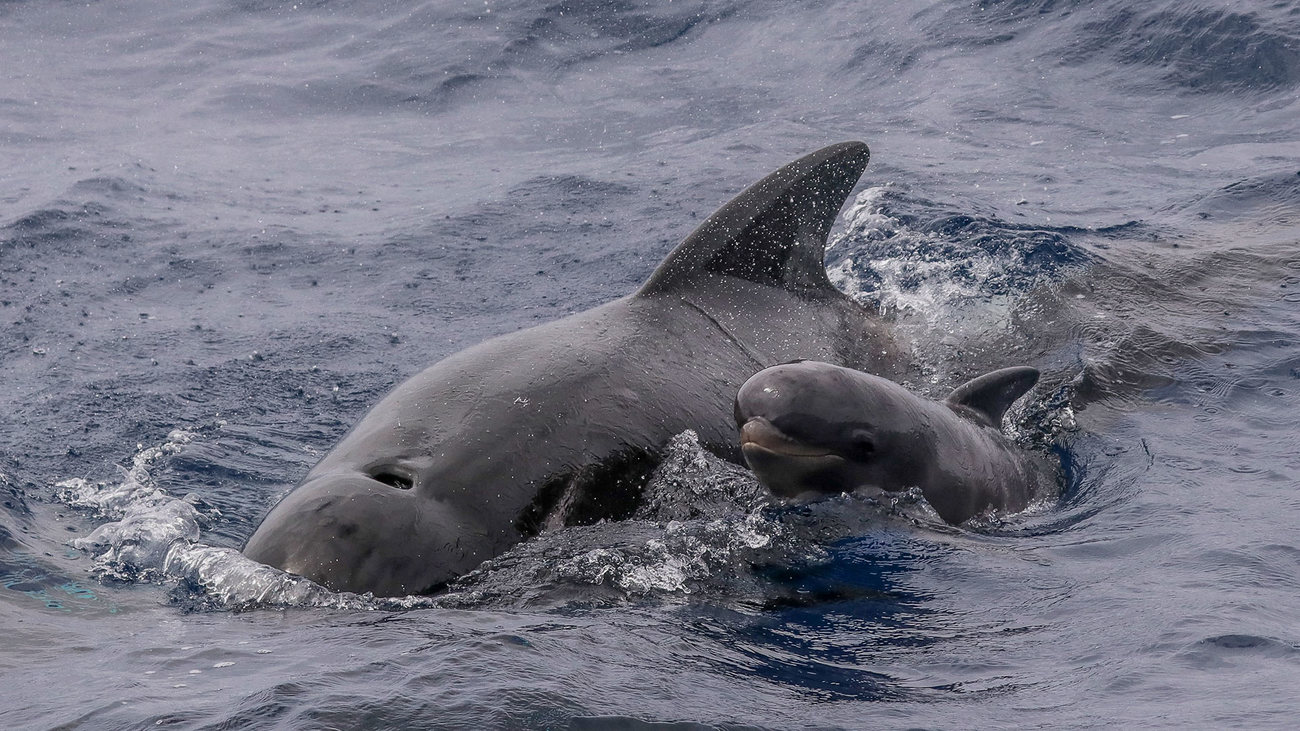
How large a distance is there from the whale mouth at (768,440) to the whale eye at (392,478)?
172 centimetres

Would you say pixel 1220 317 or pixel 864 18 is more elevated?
pixel 864 18

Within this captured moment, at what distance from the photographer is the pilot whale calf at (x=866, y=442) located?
7016 millimetres

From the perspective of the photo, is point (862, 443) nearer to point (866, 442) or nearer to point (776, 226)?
point (866, 442)

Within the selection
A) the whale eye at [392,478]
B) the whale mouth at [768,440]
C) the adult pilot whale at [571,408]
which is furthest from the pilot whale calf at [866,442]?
the whale eye at [392,478]

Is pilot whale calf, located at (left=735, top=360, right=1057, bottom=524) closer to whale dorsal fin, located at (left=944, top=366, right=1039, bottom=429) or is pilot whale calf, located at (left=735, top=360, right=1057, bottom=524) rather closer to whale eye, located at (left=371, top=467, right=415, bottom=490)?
whale dorsal fin, located at (left=944, top=366, right=1039, bottom=429)

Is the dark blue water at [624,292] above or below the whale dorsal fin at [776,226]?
below

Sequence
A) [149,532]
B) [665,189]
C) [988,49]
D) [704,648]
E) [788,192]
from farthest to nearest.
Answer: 1. [988,49]
2. [665,189]
3. [788,192]
4. [149,532]
5. [704,648]

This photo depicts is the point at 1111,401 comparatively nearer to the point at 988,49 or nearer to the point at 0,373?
the point at 0,373

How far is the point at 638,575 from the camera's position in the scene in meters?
6.43

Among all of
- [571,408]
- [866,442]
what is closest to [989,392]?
[866,442]

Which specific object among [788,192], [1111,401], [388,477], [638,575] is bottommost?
[1111,401]

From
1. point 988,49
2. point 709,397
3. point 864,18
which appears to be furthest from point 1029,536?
point 864,18

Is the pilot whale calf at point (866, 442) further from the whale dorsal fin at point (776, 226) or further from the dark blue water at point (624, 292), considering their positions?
the whale dorsal fin at point (776, 226)

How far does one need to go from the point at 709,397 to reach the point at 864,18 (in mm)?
16130
